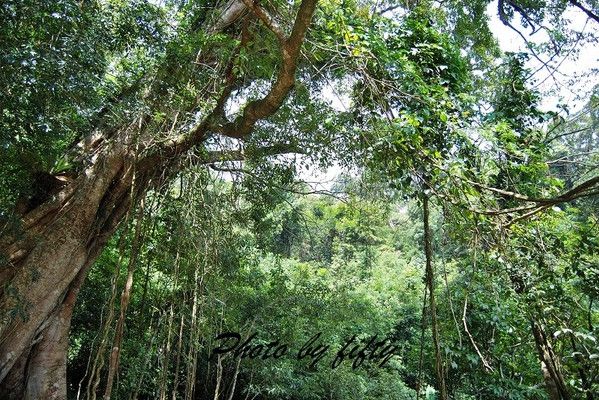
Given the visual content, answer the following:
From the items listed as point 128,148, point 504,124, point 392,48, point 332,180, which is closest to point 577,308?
point 504,124

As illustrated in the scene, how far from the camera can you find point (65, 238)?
3189mm

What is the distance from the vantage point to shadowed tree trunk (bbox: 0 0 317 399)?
2.96 m

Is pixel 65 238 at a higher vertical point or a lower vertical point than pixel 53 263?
higher

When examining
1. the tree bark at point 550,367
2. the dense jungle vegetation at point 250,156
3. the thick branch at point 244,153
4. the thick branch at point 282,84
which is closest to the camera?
the thick branch at point 282,84

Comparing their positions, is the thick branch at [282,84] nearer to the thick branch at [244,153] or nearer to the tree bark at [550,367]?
the thick branch at [244,153]

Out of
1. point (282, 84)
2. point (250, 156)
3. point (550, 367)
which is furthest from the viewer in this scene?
point (250, 156)

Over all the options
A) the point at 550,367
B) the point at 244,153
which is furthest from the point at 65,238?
the point at 550,367

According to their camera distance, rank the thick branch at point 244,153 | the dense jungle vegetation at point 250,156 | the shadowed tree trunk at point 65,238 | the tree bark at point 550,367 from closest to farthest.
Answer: the dense jungle vegetation at point 250,156
the tree bark at point 550,367
the shadowed tree trunk at point 65,238
the thick branch at point 244,153

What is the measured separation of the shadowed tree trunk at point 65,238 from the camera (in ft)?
9.70

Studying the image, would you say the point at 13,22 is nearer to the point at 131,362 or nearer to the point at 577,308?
the point at 131,362

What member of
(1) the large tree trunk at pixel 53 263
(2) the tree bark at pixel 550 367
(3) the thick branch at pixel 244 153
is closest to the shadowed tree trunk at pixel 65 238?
(1) the large tree trunk at pixel 53 263

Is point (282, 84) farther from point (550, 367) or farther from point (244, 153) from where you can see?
point (550, 367)

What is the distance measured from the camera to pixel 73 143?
353 centimetres

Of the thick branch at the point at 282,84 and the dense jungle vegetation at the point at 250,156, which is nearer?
the thick branch at the point at 282,84
